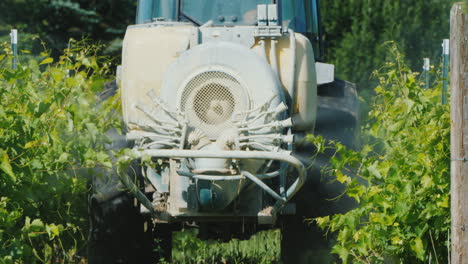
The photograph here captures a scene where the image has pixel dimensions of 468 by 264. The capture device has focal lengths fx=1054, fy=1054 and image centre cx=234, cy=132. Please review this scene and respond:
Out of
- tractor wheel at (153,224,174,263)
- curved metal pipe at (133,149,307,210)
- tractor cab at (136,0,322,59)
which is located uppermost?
tractor cab at (136,0,322,59)

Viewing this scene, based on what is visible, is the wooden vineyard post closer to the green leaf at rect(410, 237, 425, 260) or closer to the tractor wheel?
the green leaf at rect(410, 237, 425, 260)

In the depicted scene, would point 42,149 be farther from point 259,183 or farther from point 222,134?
point 259,183

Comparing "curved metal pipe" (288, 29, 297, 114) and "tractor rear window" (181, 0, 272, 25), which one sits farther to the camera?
"tractor rear window" (181, 0, 272, 25)

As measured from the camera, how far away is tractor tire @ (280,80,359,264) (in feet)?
23.6

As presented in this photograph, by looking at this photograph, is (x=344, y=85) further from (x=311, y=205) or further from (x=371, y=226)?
(x=371, y=226)

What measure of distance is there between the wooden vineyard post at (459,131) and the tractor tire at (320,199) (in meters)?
1.48

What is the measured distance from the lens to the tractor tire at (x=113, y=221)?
7.25 m

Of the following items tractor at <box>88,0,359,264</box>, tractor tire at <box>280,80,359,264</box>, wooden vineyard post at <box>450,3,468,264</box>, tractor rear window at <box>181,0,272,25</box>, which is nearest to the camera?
wooden vineyard post at <box>450,3,468,264</box>

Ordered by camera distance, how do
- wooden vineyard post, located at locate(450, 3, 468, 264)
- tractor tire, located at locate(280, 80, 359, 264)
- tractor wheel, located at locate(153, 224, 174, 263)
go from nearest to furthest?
wooden vineyard post, located at locate(450, 3, 468, 264) < tractor tire, located at locate(280, 80, 359, 264) < tractor wheel, located at locate(153, 224, 174, 263)

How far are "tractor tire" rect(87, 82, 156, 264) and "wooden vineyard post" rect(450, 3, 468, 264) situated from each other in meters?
2.44

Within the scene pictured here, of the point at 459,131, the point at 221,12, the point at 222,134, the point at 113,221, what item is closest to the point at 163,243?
the point at 113,221

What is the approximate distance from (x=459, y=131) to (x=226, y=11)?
8.27 ft

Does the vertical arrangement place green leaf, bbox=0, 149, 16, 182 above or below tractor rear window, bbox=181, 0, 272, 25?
below

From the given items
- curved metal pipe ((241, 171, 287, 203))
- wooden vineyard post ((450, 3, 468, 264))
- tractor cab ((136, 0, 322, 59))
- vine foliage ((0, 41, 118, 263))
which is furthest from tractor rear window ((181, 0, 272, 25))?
wooden vineyard post ((450, 3, 468, 264))
